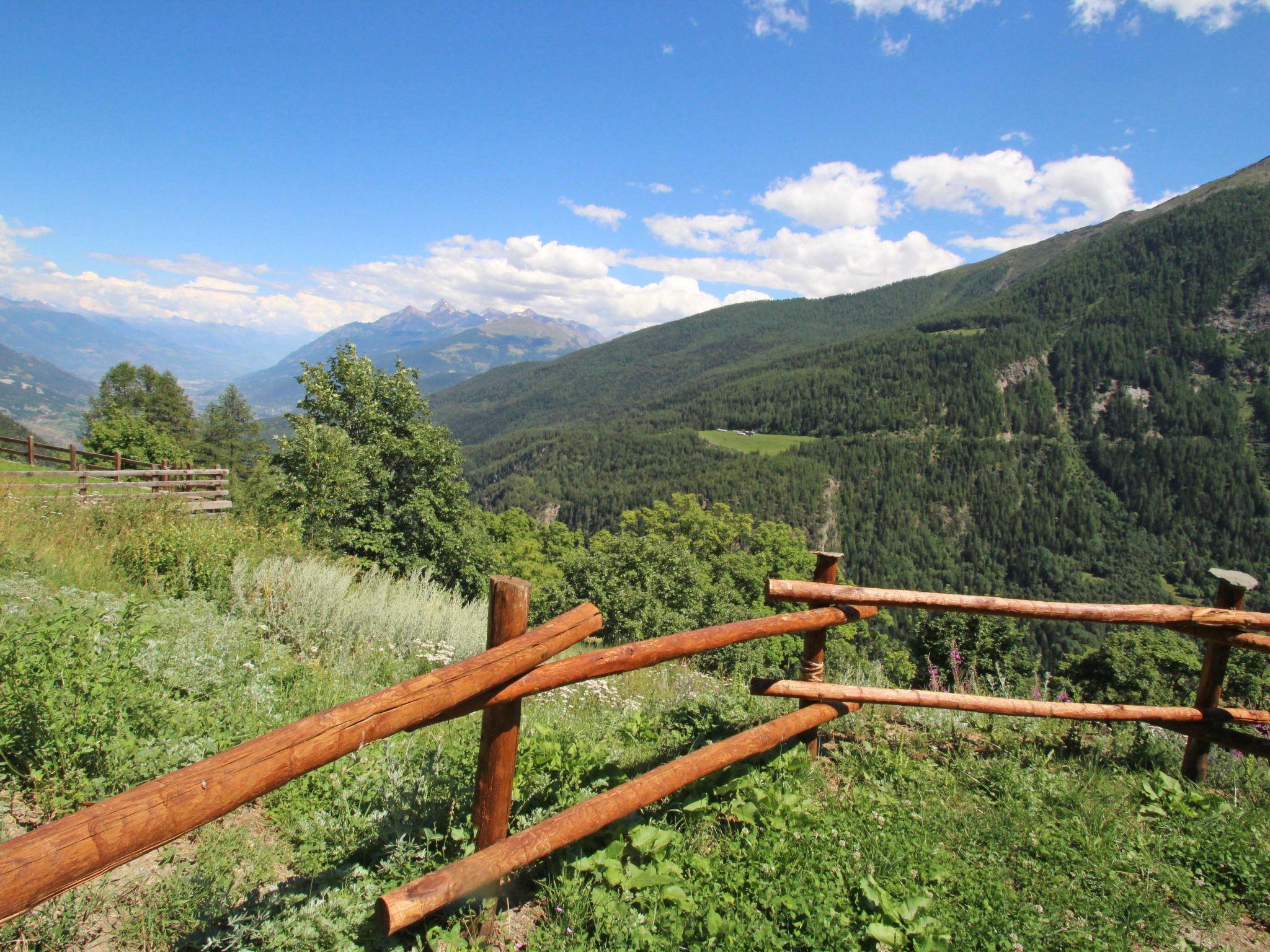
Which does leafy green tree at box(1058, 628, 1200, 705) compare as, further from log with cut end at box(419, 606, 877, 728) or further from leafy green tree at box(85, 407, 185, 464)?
leafy green tree at box(85, 407, 185, 464)

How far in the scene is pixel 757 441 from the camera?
148 metres

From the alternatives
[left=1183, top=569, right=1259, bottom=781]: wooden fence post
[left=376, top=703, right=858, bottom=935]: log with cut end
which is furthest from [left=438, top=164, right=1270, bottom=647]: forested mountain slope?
[left=376, top=703, right=858, bottom=935]: log with cut end

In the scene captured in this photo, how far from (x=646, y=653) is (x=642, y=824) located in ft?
3.12

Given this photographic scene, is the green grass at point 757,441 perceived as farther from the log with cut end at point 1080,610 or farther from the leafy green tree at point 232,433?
the log with cut end at point 1080,610

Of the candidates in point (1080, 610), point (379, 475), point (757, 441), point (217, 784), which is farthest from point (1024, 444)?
point (217, 784)

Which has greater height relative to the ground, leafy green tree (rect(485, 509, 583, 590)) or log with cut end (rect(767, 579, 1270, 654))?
log with cut end (rect(767, 579, 1270, 654))

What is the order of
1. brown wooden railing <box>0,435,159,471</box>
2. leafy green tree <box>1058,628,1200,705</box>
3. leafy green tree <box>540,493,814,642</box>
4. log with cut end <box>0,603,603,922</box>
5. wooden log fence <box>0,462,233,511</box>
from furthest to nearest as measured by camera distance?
brown wooden railing <box>0,435,159,471</box> < leafy green tree <box>540,493,814,642</box> < leafy green tree <box>1058,628,1200,705</box> < wooden log fence <box>0,462,233,511</box> < log with cut end <box>0,603,603,922</box>

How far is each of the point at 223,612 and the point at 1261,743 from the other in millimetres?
8541

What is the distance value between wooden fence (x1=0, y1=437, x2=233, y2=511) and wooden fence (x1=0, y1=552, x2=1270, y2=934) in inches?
392

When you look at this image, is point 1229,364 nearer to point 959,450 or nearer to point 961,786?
point 959,450

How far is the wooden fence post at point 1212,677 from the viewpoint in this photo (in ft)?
14.2

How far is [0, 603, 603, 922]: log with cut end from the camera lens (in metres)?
1.35

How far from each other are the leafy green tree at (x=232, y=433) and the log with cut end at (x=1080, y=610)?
5947 cm

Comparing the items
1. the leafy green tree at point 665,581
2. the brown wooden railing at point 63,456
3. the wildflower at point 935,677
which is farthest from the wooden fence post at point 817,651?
the brown wooden railing at point 63,456
